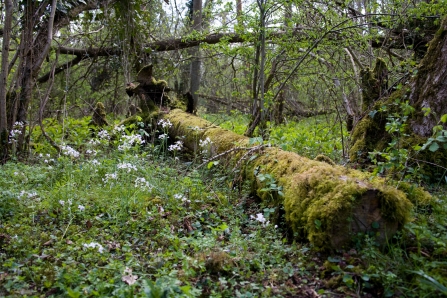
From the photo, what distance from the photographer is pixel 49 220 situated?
151 inches

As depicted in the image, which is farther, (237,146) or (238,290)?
(237,146)

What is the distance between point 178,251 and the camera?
303cm

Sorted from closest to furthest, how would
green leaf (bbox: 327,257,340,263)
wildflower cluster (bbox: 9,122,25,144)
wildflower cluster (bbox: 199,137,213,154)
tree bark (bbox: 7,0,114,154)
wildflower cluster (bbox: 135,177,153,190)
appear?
green leaf (bbox: 327,257,340,263)
wildflower cluster (bbox: 135,177,153,190)
wildflower cluster (bbox: 199,137,213,154)
wildflower cluster (bbox: 9,122,25,144)
tree bark (bbox: 7,0,114,154)

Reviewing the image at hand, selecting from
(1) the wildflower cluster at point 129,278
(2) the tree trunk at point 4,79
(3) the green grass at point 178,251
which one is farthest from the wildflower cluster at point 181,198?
(2) the tree trunk at point 4,79

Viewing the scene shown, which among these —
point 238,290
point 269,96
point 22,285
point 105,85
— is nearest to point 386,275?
point 238,290

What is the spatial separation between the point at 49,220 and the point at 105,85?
8945mm

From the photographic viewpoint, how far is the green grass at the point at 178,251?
252 centimetres

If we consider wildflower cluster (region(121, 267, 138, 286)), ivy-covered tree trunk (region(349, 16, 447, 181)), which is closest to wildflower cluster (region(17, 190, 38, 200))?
wildflower cluster (region(121, 267, 138, 286))

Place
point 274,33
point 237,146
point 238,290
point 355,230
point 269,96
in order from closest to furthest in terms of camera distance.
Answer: point 238,290
point 355,230
point 237,146
point 269,96
point 274,33

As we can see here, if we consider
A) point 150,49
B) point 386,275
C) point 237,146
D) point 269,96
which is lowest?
point 386,275

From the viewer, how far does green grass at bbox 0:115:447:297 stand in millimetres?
2520

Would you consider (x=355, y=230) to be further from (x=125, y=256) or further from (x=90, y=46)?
(x=90, y=46)

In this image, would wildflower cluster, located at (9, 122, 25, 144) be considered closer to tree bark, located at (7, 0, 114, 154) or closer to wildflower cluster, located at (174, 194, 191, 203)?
tree bark, located at (7, 0, 114, 154)

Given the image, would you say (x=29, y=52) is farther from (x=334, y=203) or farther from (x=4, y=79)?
(x=334, y=203)
